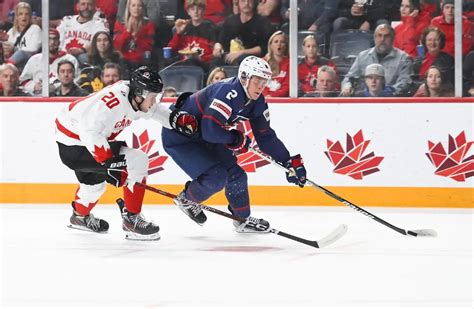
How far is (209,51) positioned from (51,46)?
1.13 metres

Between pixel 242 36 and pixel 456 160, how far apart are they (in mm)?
1700

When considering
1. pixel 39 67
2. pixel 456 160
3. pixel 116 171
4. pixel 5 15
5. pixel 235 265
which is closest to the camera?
pixel 235 265

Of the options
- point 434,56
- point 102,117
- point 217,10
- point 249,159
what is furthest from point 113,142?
point 434,56

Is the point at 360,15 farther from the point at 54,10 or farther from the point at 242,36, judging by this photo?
the point at 54,10

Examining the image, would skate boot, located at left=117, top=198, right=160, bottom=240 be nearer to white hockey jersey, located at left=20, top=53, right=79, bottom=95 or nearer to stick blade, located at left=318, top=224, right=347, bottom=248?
stick blade, located at left=318, top=224, right=347, bottom=248

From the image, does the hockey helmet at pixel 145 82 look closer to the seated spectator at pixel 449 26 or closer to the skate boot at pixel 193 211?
the skate boot at pixel 193 211

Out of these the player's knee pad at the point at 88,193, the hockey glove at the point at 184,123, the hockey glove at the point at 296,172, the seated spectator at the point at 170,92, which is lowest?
the player's knee pad at the point at 88,193

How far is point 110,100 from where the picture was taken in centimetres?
468

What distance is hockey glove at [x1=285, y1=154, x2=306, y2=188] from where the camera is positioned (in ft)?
16.3

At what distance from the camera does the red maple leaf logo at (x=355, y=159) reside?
627 centimetres

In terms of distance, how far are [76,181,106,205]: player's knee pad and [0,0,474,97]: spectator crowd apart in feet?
5.55

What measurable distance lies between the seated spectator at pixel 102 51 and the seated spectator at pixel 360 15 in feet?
5.17

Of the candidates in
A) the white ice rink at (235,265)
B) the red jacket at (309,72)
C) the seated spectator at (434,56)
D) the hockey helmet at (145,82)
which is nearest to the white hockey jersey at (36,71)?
the white ice rink at (235,265)

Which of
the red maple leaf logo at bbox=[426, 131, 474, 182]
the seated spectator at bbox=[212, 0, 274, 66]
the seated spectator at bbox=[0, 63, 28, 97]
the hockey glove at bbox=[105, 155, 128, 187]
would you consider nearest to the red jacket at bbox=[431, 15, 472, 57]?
Result: the red maple leaf logo at bbox=[426, 131, 474, 182]
